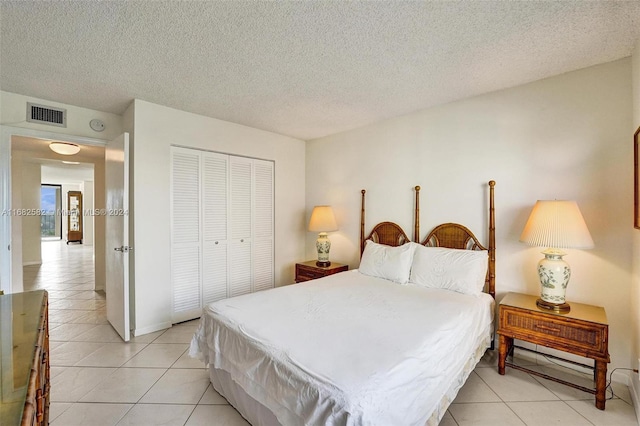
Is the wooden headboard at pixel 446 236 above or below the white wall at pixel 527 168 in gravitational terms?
below

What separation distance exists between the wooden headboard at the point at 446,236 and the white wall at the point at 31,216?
732 centimetres

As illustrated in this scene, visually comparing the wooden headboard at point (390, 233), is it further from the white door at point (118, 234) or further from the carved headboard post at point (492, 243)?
the white door at point (118, 234)

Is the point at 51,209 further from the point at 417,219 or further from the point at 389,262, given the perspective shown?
the point at 417,219

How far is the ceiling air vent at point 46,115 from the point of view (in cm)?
287

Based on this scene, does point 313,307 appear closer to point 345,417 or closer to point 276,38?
point 345,417

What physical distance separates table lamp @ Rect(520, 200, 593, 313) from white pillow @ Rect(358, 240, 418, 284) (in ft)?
3.45

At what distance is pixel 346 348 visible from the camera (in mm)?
1500

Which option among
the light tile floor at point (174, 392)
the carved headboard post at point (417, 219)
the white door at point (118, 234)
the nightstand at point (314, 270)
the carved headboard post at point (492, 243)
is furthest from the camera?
the nightstand at point (314, 270)

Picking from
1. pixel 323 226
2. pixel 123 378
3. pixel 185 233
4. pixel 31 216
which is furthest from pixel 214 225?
pixel 31 216

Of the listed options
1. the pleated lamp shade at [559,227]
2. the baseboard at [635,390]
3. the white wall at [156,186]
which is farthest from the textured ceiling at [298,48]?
the baseboard at [635,390]

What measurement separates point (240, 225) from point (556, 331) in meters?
3.47

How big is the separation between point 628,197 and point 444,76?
166cm

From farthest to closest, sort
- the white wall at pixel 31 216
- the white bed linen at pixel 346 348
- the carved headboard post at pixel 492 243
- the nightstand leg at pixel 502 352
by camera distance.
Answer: the white wall at pixel 31 216, the carved headboard post at pixel 492 243, the nightstand leg at pixel 502 352, the white bed linen at pixel 346 348

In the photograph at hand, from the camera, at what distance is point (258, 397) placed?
154 cm
